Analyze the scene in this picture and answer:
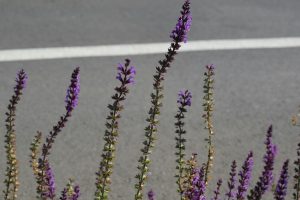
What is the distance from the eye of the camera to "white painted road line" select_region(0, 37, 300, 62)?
8.38 meters

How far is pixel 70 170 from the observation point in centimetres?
589

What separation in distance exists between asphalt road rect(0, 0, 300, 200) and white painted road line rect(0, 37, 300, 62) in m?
0.13

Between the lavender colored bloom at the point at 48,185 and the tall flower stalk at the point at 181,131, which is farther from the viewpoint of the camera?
the lavender colored bloom at the point at 48,185

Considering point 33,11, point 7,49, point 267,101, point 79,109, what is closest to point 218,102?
point 267,101

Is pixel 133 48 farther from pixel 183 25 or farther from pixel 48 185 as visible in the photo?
pixel 183 25

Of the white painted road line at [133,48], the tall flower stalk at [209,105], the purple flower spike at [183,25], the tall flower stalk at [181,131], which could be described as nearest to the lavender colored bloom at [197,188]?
the tall flower stalk at [181,131]

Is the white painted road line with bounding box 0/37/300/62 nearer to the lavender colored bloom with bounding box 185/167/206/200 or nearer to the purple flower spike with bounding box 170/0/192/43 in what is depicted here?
the lavender colored bloom with bounding box 185/167/206/200

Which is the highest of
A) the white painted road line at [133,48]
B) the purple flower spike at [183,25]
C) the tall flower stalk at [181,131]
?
the white painted road line at [133,48]

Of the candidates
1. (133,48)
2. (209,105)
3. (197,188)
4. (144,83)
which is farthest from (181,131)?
(133,48)

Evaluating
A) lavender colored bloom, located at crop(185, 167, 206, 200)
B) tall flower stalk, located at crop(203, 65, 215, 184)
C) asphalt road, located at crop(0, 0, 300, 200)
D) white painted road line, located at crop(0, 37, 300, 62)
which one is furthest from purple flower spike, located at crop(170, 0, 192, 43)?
white painted road line, located at crop(0, 37, 300, 62)

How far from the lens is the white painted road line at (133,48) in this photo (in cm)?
838

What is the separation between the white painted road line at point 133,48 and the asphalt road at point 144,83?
133mm

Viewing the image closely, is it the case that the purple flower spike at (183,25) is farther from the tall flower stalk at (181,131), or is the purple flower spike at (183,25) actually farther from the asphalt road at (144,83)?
the asphalt road at (144,83)

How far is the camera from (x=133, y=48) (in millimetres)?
8812
